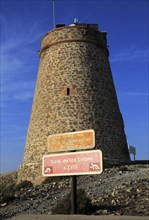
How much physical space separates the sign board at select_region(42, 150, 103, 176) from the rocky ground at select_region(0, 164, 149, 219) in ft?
7.03

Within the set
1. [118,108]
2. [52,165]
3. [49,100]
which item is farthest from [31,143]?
[52,165]

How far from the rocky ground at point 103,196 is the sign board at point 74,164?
214cm

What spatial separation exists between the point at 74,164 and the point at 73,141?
25.7 inches

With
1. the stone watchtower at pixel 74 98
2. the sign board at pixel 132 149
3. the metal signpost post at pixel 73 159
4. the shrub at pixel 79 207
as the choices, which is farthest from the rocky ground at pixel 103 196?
the sign board at pixel 132 149

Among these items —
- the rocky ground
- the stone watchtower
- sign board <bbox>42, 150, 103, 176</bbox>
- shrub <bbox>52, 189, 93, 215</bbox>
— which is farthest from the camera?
the stone watchtower

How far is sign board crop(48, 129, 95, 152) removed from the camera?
30.0 feet

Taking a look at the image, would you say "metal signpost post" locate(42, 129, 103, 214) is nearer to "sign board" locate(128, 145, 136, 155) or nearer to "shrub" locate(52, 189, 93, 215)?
"shrub" locate(52, 189, 93, 215)

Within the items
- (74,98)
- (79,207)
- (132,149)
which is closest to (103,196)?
(79,207)

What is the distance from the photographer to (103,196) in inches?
503

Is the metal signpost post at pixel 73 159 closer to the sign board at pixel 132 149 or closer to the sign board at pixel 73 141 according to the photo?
the sign board at pixel 73 141

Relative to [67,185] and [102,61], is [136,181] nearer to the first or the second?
[67,185]

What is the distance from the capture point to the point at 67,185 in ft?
56.7

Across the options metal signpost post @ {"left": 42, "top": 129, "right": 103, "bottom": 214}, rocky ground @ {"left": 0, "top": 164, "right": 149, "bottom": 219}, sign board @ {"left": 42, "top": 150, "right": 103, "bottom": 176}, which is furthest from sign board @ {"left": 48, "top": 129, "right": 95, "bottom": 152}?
rocky ground @ {"left": 0, "top": 164, "right": 149, "bottom": 219}

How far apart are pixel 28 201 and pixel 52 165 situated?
5870 millimetres
